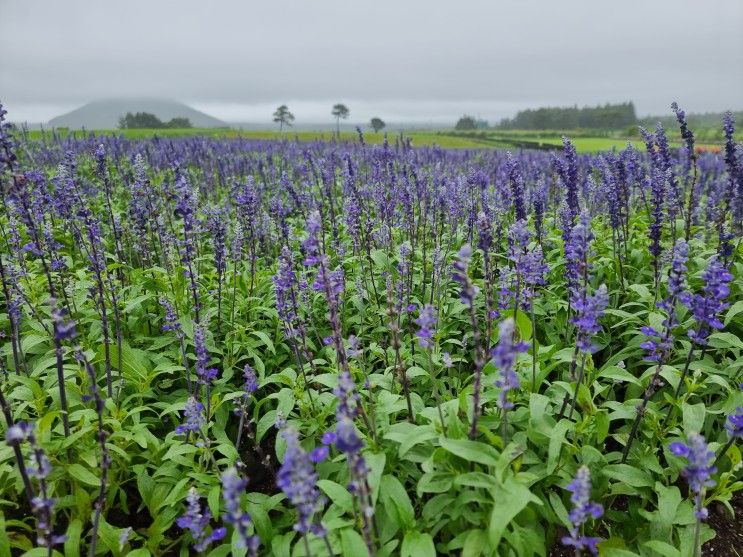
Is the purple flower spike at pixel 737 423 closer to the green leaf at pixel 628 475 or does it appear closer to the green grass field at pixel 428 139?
the green leaf at pixel 628 475

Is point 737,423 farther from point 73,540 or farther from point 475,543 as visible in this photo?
point 73,540

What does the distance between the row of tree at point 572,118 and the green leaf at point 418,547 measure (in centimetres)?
7919

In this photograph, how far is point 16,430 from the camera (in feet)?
8.48

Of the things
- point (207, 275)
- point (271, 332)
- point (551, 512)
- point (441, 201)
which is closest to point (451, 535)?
point (551, 512)

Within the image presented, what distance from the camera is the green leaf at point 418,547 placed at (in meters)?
2.92

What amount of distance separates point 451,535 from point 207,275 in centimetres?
466

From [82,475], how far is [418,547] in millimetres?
2585

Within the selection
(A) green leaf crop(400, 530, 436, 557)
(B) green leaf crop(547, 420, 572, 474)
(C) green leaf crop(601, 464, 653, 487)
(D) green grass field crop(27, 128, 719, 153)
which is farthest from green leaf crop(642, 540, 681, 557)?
(D) green grass field crop(27, 128, 719, 153)

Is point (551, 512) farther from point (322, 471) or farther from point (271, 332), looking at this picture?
point (271, 332)

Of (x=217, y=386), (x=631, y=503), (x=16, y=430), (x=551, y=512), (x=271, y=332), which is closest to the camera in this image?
(x=16, y=430)

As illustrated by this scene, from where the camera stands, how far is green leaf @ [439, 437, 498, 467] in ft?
10.1

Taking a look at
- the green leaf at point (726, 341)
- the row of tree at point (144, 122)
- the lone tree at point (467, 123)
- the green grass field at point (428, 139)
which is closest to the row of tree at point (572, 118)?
the lone tree at point (467, 123)

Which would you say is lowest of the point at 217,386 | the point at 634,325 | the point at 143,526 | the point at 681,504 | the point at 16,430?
the point at 143,526

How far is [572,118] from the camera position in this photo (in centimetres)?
8806
